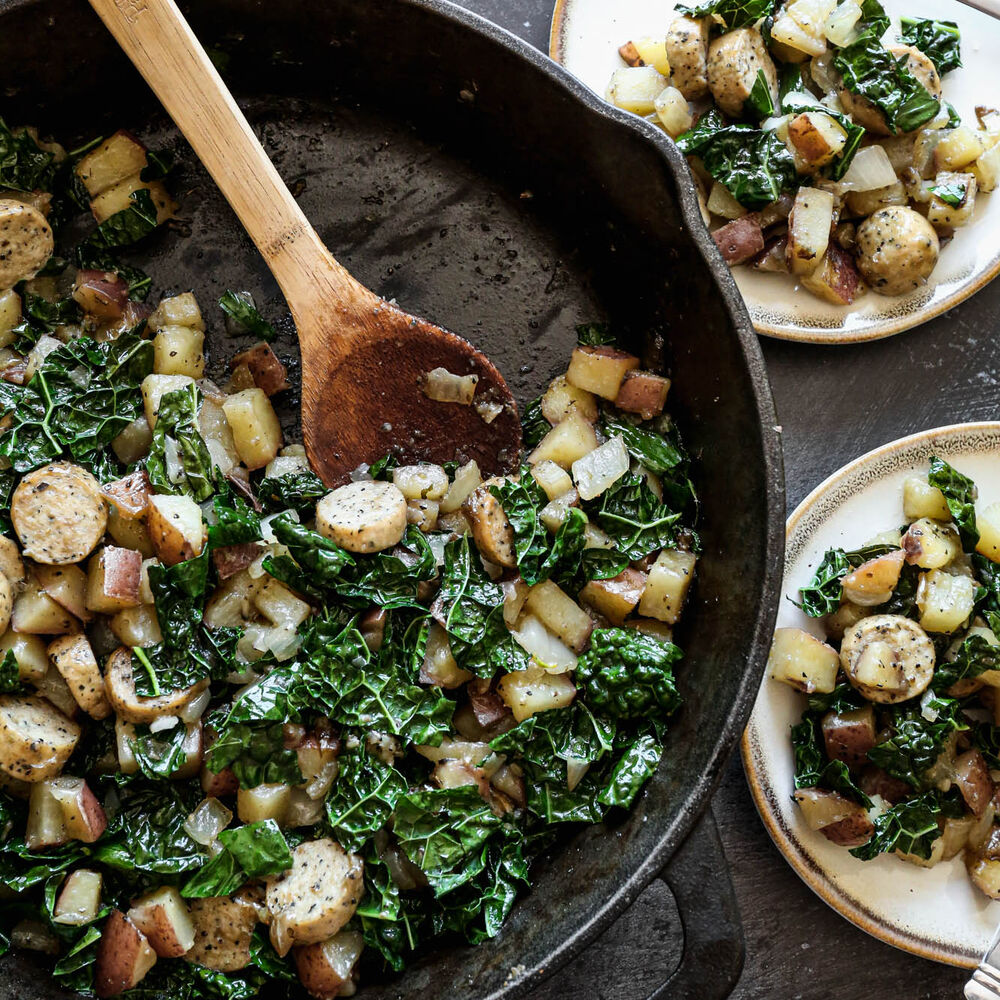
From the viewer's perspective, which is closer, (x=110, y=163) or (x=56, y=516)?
(x=56, y=516)

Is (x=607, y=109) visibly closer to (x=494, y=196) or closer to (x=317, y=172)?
(x=494, y=196)

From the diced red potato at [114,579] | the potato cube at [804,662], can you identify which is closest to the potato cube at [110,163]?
the diced red potato at [114,579]

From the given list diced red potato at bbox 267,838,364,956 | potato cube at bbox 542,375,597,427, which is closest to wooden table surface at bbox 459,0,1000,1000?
potato cube at bbox 542,375,597,427

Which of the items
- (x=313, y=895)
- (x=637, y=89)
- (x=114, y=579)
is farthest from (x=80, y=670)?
(x=637, y=89)

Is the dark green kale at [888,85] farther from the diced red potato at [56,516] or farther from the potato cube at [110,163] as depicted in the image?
the diced red potato at [56,516]

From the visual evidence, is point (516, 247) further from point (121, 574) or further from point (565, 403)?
point (121, 574)

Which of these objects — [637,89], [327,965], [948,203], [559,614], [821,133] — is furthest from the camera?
[637,89]
